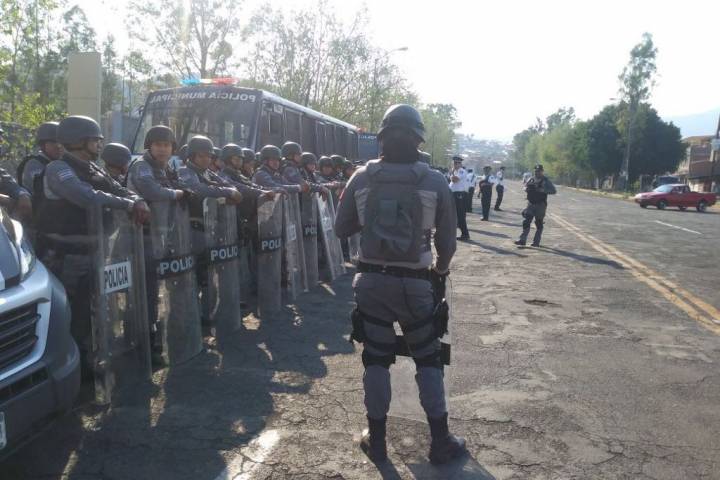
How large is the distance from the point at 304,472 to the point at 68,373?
1.30 metres

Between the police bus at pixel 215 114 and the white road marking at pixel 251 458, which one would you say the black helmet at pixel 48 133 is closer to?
the white road marking at pixel 251 458

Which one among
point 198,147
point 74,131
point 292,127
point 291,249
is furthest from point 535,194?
point 74,131

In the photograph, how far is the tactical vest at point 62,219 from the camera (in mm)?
4059

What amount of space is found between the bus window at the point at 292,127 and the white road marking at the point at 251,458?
9138 mm

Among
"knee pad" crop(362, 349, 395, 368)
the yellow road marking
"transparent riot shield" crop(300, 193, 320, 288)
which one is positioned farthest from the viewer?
"transparent riot shield" crop(300, 193, 320, 288)


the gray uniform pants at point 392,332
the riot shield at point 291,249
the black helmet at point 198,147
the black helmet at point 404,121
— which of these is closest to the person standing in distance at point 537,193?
the riot shield at point 291,249

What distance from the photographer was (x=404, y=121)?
3215mm

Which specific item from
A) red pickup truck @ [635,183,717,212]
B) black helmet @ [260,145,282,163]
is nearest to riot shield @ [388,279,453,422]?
black helmet @ [260,145,282,163]

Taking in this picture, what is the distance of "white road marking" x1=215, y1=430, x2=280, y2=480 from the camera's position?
3.03 meters

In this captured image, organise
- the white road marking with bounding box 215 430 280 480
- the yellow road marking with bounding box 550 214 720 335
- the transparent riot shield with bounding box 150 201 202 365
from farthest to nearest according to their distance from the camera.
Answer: the yellow road marking with bounding box 550 214 720 335 → the transparent riot shield with bounding box 150 201 202 365 → the white road marking with bounding box 215 430 280 480

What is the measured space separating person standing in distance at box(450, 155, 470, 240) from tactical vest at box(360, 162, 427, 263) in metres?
9.55

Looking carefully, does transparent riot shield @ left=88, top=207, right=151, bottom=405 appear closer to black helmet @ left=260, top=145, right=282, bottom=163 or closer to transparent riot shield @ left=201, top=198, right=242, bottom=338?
transparent riot shield @ left=201, top=198, right=242, bottom=338

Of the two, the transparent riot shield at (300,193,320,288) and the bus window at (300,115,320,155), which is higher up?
the bus window at (300,115,320,155)

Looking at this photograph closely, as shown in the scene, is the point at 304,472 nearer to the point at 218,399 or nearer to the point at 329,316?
the point at 218,399
